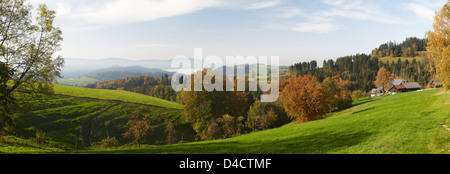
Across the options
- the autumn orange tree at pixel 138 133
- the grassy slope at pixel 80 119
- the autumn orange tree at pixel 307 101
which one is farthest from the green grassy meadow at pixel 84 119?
the autumn orange tree at pixel 307 101

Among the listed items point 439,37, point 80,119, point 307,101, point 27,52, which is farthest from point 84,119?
point 439,37

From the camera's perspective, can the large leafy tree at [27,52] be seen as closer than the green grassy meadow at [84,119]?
Yes

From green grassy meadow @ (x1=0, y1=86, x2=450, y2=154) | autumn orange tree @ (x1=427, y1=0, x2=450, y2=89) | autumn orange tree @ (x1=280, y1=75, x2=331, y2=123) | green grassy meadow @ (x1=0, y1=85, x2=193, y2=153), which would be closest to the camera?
green grassy meadow @ (x1=0, y1=86, x2=450, y2=154)

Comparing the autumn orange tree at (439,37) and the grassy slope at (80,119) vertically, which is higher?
the autumn orange tree at (439,37)

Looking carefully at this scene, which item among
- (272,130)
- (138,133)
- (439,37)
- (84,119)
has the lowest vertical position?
(138,133)

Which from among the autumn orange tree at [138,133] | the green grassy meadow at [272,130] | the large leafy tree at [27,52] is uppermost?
the large leafy tree at [27,52]

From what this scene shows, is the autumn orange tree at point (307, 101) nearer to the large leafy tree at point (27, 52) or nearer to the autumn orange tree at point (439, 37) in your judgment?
the autumn orange tree at point (439, 37)

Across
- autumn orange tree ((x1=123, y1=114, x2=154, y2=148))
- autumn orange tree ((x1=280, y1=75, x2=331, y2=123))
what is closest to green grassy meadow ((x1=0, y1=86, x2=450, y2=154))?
autumn orange tree ((x1=123, y1=114, x2=154, y2=148))

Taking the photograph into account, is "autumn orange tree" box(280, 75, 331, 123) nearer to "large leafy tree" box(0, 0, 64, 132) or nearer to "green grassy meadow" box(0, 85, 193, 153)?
"green grassy meadow" box(0, 85, 193, 153)

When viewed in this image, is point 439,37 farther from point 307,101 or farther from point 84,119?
point 84,119
